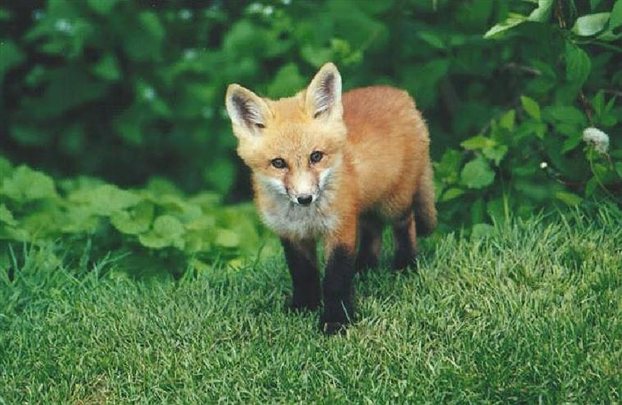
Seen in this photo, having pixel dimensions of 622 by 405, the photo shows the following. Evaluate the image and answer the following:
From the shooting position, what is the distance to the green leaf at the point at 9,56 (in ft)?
24.1

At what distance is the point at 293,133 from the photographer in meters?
4.52

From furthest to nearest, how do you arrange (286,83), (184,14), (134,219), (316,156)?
(184,14), (286,83), (134,219), (316,156)

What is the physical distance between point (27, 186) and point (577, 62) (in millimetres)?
2975

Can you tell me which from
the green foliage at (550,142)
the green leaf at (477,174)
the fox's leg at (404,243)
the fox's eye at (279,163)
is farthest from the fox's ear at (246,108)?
the green leaf at (477,174)

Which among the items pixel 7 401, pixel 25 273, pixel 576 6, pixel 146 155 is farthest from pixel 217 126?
pixel 7 401

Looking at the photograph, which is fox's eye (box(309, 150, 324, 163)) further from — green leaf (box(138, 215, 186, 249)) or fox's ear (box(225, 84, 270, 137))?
green leaf (box(138, 215, 186, 249))

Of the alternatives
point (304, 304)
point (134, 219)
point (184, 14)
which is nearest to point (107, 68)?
point (184, 14)

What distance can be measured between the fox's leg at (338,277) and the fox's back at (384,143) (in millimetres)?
263

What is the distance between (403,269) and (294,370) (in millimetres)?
1029

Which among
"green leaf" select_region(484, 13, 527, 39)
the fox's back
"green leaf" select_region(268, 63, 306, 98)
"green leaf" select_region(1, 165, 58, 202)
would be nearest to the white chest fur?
the fox's back

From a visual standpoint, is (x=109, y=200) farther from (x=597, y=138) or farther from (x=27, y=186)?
(x=597, y=138)

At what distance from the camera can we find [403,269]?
17.1 feet

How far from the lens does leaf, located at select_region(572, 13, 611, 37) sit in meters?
4.89

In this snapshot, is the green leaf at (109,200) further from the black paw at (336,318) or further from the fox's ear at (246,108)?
the black paw at (336,318)
